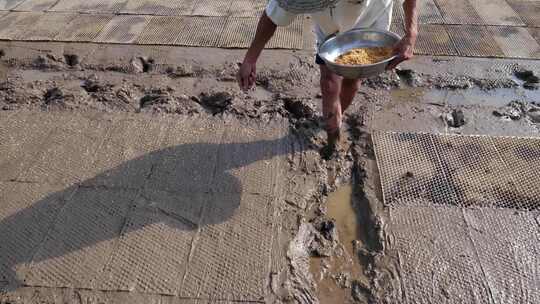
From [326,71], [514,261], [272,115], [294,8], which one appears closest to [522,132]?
[514,261]

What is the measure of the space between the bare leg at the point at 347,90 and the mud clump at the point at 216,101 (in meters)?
0.96

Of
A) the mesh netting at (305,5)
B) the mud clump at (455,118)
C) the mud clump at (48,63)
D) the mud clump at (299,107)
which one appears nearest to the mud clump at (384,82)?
the mud clump at (455,118)

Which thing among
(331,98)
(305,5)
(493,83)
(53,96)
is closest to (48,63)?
(53,96)

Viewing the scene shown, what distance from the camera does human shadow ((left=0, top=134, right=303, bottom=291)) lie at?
101 inches

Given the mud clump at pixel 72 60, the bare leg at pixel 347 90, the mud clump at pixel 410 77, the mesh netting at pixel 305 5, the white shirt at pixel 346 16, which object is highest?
the mesh netting at pixel 305 5

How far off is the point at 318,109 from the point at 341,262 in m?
1.48

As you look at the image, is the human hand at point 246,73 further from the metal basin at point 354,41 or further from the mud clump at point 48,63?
the mud clump at point 48,63

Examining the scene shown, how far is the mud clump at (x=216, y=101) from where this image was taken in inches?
144

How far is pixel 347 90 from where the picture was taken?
3.23m

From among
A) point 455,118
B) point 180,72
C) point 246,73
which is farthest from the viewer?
point 180,72

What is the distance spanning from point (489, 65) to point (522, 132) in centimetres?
104

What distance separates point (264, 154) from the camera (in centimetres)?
318

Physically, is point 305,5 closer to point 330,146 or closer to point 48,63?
point 330,146

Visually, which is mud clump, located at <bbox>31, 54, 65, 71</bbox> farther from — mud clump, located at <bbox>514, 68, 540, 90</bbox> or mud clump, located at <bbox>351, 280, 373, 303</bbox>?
mud clump, located at <bbox>514, 68, 540, 90</bbox>
